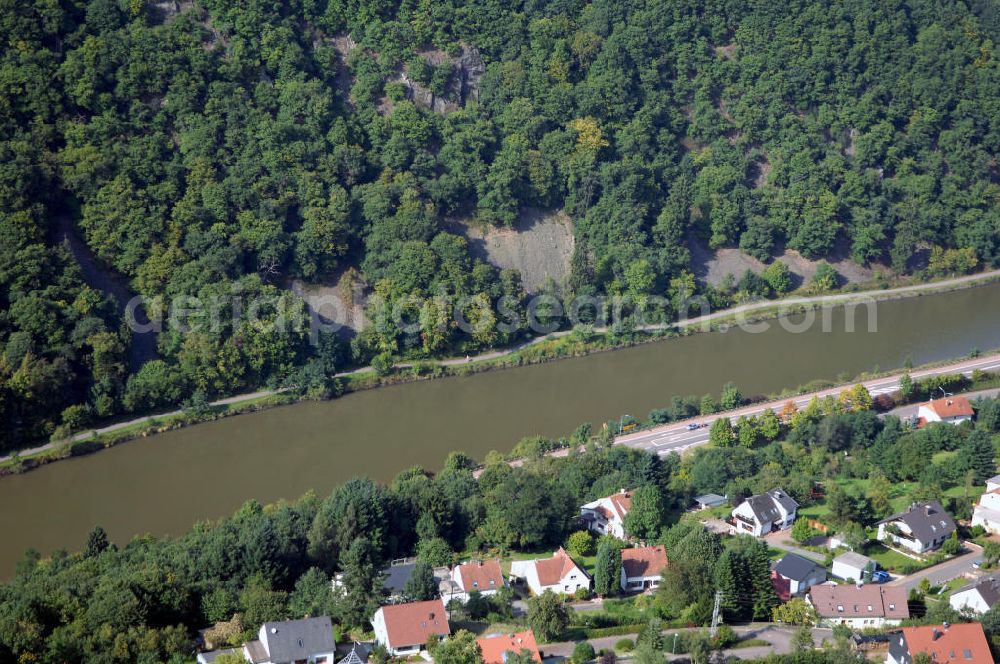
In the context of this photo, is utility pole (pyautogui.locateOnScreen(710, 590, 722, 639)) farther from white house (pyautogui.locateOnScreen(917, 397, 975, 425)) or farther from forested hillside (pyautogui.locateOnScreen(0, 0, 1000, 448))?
forested hillside (pyautogui.locateOnScreen(0, 0, 1000, 448))

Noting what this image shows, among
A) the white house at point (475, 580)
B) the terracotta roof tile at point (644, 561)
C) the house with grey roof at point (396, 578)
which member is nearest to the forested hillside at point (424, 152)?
the house with grey roof at point (396, 578)

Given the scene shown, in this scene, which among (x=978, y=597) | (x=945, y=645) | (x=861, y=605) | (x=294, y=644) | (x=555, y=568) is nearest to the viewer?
(x=945, y=645)

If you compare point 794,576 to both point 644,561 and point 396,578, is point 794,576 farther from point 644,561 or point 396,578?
point 396,578

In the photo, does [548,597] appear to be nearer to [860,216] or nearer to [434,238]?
[434,238]

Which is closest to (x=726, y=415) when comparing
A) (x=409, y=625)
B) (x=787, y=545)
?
(x=787, y=545)

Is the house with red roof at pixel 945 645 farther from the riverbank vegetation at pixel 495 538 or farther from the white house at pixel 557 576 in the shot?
the white house at pixel 557 576

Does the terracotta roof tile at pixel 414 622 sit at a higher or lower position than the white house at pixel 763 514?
higher
